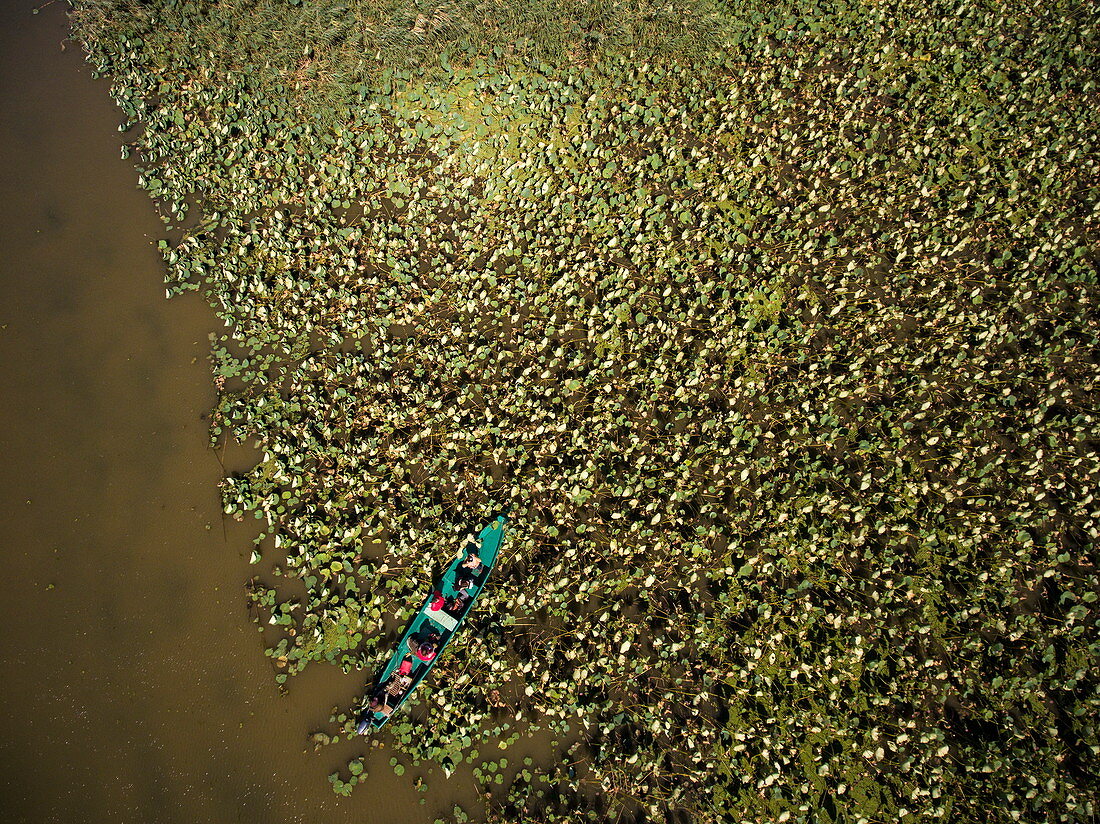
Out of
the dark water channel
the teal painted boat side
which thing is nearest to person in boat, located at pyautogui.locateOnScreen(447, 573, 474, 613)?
the teal painted boat side

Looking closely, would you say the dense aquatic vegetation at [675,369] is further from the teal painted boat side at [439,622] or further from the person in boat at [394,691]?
the person in boat at [394,691]

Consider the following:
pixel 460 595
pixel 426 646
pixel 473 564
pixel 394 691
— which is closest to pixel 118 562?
pixel 394 691

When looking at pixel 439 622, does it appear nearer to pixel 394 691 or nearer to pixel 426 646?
pixel 426 646

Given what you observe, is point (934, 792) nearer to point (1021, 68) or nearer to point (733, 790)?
point (733, 790)

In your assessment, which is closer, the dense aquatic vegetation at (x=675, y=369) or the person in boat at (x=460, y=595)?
the dense aquatic vegetation at (x=675, y=369)

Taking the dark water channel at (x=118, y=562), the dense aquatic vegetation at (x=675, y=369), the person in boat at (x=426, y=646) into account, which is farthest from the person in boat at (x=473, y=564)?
the dark water channel at (x=118, y=562)

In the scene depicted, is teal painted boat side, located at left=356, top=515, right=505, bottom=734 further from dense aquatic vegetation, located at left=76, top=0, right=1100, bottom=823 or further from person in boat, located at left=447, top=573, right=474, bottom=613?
dense aquatic vegetation, located at left=76, top=0, right=1100, bottom=823
